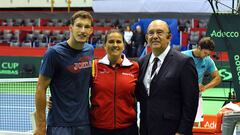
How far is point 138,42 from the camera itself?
1883cm

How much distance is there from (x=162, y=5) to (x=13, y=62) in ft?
25.3

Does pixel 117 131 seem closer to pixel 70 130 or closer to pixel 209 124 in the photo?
pixel 70 130

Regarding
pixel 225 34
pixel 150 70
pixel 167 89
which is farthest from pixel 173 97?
pixel 225 34

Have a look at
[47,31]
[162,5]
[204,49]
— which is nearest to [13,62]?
[47,31]

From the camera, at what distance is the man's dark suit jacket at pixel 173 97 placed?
3.82 meters

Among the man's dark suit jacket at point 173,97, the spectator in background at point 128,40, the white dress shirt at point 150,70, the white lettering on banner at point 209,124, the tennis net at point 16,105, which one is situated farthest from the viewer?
the spectator in background at point 128,40

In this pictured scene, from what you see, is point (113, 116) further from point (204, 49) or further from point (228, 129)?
point (204, 49)

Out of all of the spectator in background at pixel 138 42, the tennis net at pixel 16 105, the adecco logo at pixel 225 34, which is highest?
the adecco logo at pixel 225 34

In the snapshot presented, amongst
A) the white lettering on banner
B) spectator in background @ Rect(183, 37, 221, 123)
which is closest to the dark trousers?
the white lettering on banner

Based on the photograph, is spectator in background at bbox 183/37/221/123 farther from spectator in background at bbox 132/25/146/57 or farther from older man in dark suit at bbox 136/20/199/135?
spectator in background at bbox 132/25/146/57

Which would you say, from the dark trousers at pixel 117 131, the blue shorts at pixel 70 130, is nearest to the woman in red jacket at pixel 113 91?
the dark trousers at pixel 117 131

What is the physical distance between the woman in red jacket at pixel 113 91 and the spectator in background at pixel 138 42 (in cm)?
1461

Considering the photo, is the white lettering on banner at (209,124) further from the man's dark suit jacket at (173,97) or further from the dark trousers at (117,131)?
the man's dark suit jacket at (173,97)

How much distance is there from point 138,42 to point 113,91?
14799mm
